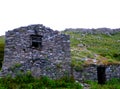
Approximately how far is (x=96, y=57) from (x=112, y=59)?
4.68 ft

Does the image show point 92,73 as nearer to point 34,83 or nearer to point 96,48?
point 34,83

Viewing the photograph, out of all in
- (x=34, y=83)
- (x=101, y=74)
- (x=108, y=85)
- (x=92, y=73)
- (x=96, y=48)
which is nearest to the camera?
(x=34, y=83)

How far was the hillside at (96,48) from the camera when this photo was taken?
29922mm

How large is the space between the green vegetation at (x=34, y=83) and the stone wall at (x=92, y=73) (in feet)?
3.53

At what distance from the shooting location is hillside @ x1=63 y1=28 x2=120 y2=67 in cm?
2992

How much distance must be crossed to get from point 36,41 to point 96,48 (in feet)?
31.9

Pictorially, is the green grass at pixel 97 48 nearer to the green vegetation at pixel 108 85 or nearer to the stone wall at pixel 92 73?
the stone wall at pixel 92 73

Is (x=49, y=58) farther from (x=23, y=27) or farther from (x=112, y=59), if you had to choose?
(x=112, y=59)

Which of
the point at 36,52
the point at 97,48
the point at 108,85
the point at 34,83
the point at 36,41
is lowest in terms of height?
the point at 108,85

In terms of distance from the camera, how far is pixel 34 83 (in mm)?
25672

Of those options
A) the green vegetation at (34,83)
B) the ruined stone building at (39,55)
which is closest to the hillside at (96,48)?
the ruined stone building at (39,55)

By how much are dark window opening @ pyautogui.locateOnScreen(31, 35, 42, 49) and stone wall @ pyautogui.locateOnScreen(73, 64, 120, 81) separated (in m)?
3.26

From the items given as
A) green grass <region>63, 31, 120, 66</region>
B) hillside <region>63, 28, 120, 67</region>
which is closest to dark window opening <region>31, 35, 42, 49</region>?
hillside <region>63, 28, 120, 67</region>

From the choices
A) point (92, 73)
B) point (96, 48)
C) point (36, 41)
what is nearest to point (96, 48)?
point (96, 48)
